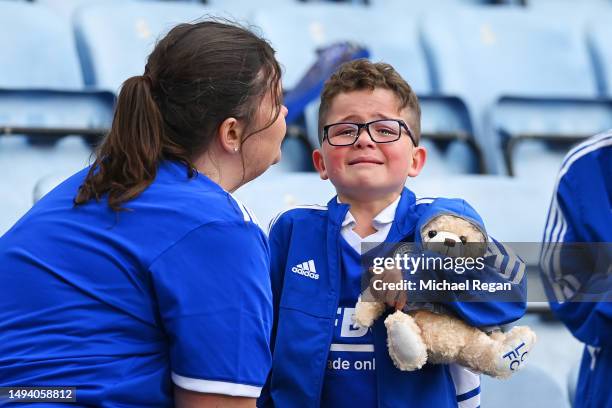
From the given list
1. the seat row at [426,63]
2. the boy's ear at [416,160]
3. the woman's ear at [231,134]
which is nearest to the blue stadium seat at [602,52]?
the seat row at [426,63]

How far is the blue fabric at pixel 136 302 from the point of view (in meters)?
1.52

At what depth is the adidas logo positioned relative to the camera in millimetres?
1996

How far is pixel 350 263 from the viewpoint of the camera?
200cm

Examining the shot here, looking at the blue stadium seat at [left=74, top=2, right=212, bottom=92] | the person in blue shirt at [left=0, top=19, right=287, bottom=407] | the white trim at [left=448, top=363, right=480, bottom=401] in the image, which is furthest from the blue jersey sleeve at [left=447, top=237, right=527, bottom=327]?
the blue stadium seat at [left=74, top=2, right=212, bottom=92]

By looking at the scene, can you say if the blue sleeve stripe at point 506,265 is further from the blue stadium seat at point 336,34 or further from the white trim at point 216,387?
the blue stadium seat at point 336,34

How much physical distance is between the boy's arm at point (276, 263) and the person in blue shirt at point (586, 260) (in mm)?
796

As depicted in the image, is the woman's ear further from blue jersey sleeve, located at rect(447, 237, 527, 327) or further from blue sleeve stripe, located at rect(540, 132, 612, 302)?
blue sleeve stripe, located at rect(540, 132, 612, 302)

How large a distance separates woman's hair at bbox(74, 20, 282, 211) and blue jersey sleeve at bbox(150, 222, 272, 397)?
0.48 feet

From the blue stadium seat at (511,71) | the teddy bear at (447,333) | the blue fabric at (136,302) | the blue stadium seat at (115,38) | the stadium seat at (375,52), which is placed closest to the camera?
the blue fabric at (136,302)

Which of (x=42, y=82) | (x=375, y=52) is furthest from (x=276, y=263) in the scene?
(x=375, y=52)

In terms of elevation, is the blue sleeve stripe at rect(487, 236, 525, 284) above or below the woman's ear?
below

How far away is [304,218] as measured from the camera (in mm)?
2090

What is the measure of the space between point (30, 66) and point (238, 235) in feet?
8.02

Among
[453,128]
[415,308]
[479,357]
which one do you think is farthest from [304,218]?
[453,128]
